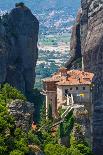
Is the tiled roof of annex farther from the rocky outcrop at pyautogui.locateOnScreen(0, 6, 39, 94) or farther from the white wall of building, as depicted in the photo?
the rocky outcrop at pyautogui.locateOnScreen(0, 6, 39, 94)

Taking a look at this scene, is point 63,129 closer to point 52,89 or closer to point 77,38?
point 52,89

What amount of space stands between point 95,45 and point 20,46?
44.3 ft

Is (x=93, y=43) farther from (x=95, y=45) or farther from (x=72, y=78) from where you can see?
(x=72, y=78)

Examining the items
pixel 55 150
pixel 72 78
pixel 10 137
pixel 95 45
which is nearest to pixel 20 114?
pixel 10 137

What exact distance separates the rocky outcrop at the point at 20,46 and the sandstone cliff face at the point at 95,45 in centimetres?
960

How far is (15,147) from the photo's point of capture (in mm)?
44531

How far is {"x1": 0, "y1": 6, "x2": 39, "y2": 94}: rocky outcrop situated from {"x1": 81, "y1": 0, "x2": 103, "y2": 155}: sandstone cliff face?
31.5 ft

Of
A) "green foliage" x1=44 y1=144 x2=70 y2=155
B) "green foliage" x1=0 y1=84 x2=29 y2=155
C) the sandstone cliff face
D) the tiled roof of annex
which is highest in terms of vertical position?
the sandstone cliff face

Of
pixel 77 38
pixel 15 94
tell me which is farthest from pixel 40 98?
pixel 15 94

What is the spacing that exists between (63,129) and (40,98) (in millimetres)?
46245

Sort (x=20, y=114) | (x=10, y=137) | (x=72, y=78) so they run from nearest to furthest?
(x=10, y=137)
(x=20, y=114)
(x=72, y=78)

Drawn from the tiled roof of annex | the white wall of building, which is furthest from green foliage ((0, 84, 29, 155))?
the tiled roof of annex

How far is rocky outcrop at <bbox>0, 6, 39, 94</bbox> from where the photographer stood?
107 metres

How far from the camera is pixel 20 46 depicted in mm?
115938
